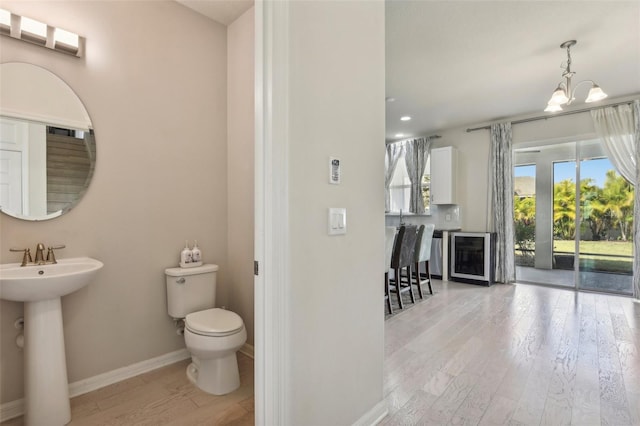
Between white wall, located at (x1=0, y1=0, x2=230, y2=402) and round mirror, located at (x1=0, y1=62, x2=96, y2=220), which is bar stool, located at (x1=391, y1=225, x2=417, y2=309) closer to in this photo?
white wall, located at (x1=0, y1=0, x2=230, y2=402)

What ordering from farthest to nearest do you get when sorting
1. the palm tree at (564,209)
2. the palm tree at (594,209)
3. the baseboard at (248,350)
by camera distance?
the palm tree at (564,209), the palm tree at (594,209), the baseboard at (248,350)

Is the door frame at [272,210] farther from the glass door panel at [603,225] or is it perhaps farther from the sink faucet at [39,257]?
the glass door panel at [603,225]

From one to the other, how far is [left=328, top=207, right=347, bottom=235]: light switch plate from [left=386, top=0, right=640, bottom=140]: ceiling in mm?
1848

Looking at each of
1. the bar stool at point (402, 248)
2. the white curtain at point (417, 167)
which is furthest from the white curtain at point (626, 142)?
the bar stool at point (402, 248)

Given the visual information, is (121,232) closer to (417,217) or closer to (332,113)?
(332,113)

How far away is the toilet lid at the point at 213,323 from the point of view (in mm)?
1924

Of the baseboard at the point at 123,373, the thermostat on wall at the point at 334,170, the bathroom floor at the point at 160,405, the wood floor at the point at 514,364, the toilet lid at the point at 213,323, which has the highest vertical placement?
the thermostat on wall at the point at 334,170

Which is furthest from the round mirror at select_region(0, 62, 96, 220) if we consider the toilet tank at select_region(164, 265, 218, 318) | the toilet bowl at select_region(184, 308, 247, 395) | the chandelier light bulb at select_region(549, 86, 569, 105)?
the chandelier light bulb at select_region(549, 86, 569, 105)

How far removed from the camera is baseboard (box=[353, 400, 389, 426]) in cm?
163

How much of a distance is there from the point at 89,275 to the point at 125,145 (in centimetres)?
94

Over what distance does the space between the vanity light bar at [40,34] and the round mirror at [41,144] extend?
0.15 m

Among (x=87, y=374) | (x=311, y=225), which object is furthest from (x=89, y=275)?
(x=311, y=225)

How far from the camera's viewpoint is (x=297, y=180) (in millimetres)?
1287

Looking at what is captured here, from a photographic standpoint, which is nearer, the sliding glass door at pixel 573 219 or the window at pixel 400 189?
the sliding glass door at pixel 573 219
